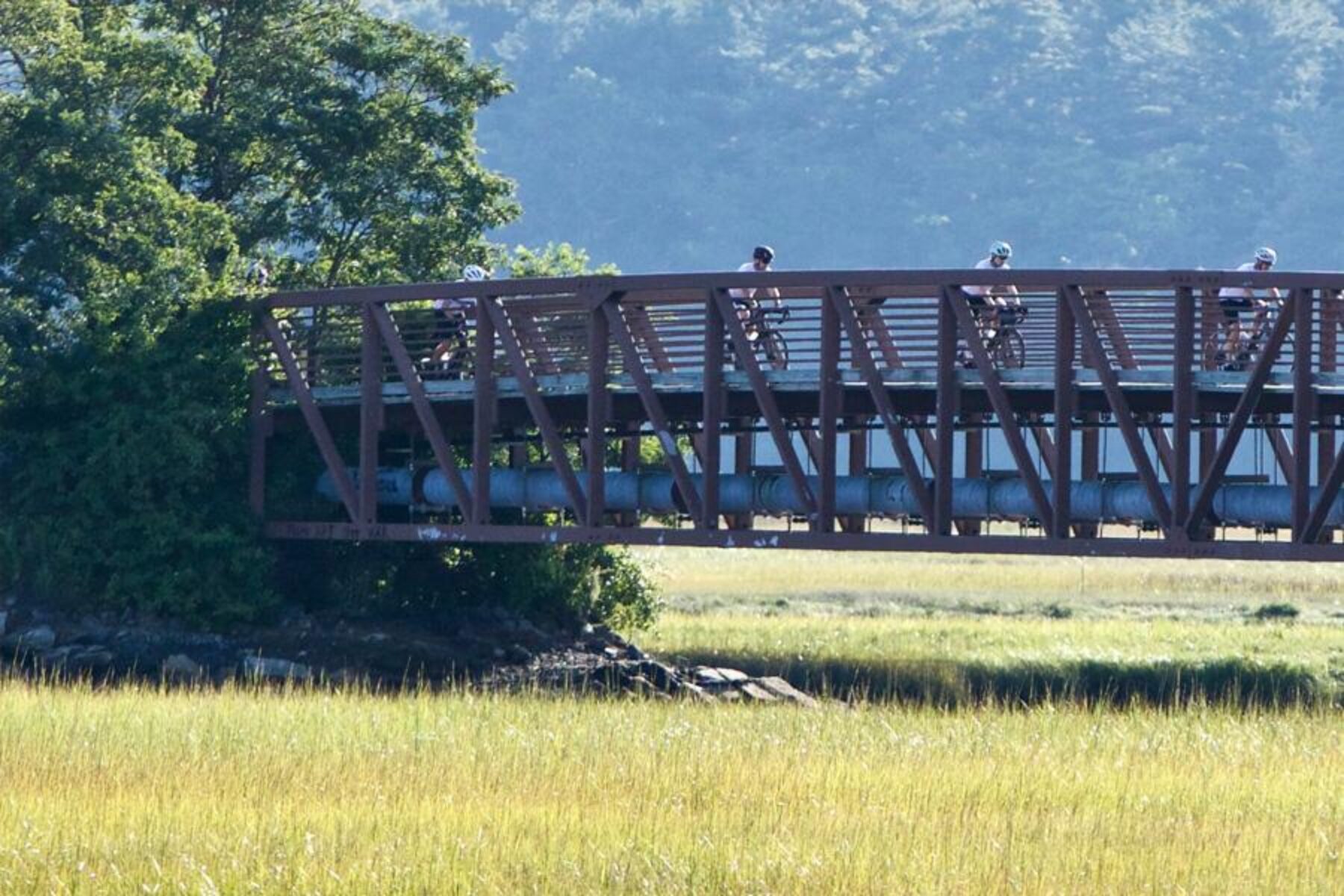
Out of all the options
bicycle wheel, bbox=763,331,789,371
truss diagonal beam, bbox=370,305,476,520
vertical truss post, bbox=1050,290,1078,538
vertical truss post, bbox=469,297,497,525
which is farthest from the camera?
truss diagonal beam, bbox=370,305,476,520

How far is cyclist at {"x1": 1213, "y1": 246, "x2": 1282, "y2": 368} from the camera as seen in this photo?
34.7m

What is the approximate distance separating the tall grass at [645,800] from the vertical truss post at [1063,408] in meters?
5.67

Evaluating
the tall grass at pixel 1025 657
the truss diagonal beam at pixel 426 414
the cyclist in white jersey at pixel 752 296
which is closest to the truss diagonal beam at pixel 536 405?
the truss diagonal beam at pixel 426 414

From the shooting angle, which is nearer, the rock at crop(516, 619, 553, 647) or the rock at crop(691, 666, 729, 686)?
the rock at crop(691, 666, 729, 686)

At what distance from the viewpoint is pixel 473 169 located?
50.6 m

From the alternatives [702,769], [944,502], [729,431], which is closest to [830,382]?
[944,502]

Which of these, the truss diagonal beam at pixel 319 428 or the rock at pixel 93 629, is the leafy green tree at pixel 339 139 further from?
the rock at pixel 93 629

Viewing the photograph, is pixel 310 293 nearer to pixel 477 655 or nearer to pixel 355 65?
pixel 477 655

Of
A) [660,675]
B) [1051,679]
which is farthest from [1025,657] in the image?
[660,675]

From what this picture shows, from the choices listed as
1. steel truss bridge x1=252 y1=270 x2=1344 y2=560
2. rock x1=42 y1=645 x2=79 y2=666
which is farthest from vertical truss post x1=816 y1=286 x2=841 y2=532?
rock x1=42 y1=645 x2=79 y2=666

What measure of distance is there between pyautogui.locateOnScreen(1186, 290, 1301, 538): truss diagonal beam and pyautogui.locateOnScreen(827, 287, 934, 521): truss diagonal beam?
12.0 ft

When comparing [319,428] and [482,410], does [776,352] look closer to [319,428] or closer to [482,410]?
[482,410]

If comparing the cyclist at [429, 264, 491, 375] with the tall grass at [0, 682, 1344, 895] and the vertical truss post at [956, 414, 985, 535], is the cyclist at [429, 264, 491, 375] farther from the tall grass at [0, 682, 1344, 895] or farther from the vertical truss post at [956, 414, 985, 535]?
the tall grass at [0, 682, 1344, 895]

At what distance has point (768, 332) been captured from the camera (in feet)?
124
